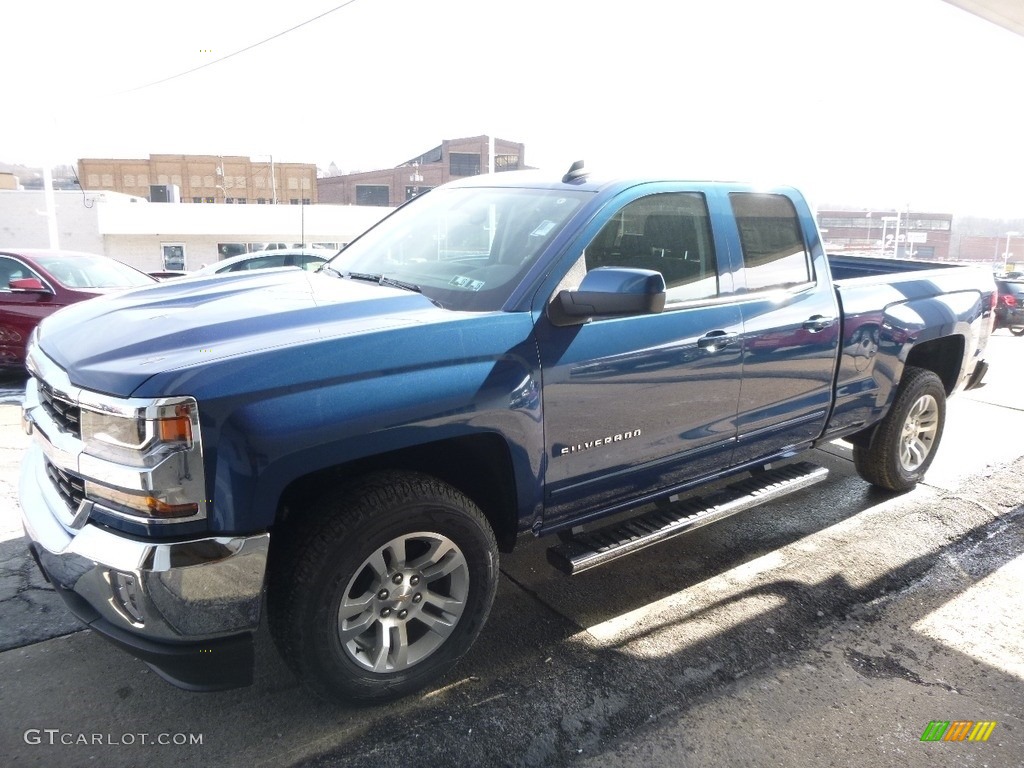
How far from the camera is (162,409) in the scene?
Answer: 7.15 feet

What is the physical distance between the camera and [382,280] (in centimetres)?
342

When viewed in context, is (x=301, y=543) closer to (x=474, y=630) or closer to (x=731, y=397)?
(x=474, y=630)

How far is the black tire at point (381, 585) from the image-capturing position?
2457 mm

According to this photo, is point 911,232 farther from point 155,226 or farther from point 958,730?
point 958,730

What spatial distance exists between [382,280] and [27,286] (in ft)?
20.2

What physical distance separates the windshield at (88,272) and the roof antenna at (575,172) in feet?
20.5

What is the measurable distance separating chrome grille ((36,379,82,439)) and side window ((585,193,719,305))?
1.92 meters

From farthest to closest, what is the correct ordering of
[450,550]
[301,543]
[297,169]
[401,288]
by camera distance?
1. [297,169]
2. [401,288]
3. [450,550]
4. [301,543]

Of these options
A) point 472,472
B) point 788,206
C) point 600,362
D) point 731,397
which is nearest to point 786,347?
point 731,397

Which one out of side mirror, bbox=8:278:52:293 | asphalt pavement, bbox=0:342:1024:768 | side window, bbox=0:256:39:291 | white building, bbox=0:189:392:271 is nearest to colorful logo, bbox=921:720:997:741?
asphalt pavement, bbox=0:342:1024:768

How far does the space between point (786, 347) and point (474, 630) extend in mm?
2073
